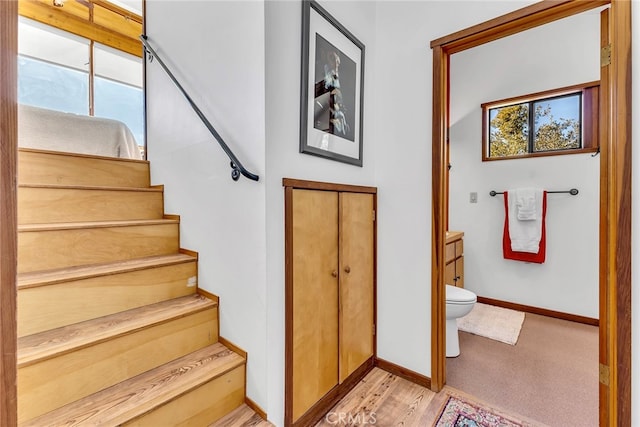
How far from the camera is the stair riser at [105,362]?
105 cm

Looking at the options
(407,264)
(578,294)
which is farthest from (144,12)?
(578,294)

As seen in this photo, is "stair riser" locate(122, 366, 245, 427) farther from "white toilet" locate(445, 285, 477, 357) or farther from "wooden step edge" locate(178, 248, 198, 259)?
"white toilet" locate(445, 285, 477, 357)

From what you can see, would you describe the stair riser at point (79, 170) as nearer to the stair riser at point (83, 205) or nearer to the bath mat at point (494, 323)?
the stair riser at point (83, 205)

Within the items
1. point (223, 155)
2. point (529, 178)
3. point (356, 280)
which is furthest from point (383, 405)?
point (529, 178)

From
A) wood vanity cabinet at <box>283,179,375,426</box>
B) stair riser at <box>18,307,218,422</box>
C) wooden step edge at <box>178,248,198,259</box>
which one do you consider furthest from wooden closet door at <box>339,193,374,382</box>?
wooden step edge at <box>178,248,198,259</box>

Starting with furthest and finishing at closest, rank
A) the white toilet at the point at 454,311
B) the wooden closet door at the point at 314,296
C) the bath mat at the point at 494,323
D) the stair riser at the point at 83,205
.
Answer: the bath mat at the point at 494,323 < the white toilet at the point at 454,311 < the stair riser at the point at 83,205 < the wooden closet door at the point at 314,296

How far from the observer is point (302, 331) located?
142cm

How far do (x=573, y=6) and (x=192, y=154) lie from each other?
205cm

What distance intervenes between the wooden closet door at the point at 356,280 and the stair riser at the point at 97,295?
89 cm

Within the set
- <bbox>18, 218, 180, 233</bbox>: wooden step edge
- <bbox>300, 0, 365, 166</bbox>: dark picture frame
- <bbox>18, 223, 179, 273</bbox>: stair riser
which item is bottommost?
<bbox>18, 223, 179, 273</bbox>: stair riser

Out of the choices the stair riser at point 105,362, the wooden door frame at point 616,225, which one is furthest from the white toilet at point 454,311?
the stair riser at point 105,362

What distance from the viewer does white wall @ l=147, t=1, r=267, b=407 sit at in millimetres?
1318

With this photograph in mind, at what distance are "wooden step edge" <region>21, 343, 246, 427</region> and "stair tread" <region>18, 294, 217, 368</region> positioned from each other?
0.22 meters

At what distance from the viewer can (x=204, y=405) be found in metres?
1.29
